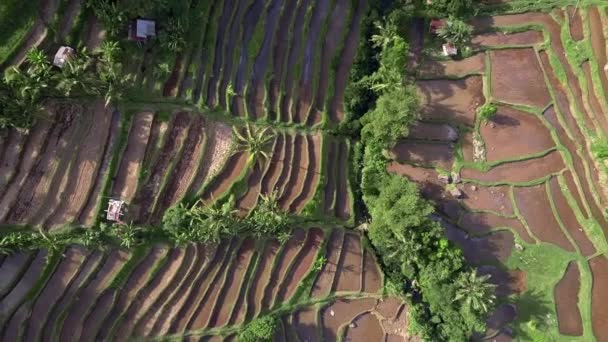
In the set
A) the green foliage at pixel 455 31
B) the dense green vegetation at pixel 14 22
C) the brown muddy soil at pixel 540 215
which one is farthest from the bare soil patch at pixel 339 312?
the dense green vegetation at pixel 14 22

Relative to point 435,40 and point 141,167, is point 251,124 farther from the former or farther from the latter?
point 435,40

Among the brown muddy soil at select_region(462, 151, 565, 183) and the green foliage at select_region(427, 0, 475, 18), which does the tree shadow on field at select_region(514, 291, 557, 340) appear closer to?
the brown muddy soil at select_region(462, 151, 565, 183)

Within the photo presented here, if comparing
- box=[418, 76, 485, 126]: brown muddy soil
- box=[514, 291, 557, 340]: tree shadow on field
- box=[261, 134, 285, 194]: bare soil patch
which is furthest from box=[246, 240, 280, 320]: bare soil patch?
box=[514, 291, 557, 340]: tree shadow on field

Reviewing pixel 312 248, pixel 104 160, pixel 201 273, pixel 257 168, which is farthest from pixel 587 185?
pixel 104 160

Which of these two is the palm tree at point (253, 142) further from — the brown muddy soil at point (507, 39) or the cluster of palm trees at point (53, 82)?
the brown muddy soil at point (507, 39)

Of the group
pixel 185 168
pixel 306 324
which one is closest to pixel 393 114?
pixel 185 168
